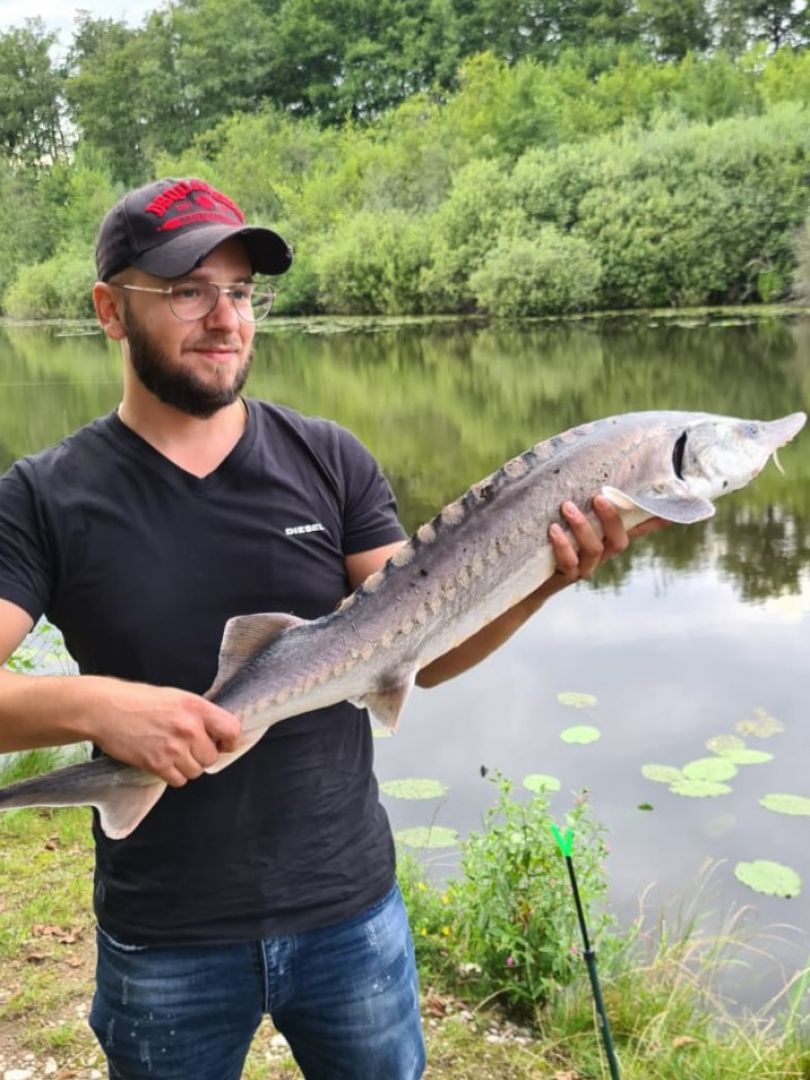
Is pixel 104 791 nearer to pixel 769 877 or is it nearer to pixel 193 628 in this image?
pixel 193 628

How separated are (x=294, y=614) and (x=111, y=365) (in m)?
→ 31.4

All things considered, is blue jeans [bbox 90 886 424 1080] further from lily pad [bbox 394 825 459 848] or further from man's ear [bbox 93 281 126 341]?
lily pad [bbox 394 825 459 848]

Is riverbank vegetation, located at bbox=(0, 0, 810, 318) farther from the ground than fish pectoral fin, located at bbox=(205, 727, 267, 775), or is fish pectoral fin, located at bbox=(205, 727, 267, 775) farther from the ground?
riverbank vegetation, located at bbox=(0, 0, 810, 318)

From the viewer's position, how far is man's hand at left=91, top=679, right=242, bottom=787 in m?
1.80

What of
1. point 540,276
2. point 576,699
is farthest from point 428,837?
point 540,276

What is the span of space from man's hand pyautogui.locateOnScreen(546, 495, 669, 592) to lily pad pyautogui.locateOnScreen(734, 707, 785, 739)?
5.94 meters

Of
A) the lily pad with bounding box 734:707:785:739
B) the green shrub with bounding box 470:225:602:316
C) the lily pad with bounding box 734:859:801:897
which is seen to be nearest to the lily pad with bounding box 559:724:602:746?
the lily pad with bounding box 734:707:785:739

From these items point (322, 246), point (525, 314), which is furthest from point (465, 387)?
point (322, 246)

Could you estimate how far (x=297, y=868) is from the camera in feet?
6.57

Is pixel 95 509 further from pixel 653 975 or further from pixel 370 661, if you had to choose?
pixel 653 975

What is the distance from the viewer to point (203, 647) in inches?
78.0

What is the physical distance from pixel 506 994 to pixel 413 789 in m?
2.72

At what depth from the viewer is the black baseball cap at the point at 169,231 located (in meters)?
2.01

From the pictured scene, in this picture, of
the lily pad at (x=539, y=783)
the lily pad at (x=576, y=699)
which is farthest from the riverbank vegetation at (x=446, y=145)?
Answer: the lily pad at (x=539, y=783)
